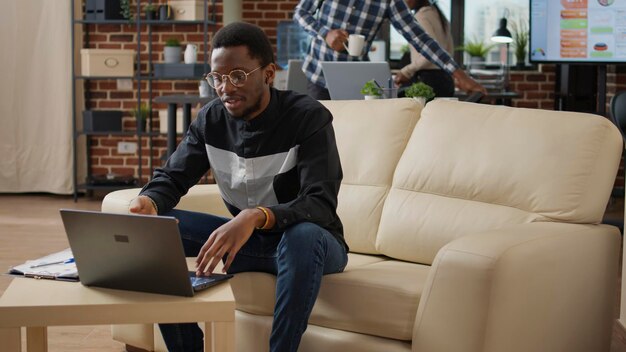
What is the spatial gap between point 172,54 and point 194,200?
367 cm

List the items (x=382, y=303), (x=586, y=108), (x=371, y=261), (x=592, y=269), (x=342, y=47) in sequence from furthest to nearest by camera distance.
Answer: (x=586, y=108) → (x=342, y=47) → (x=371, y=261) → (x=592, y=269) → (x=382, y=303)

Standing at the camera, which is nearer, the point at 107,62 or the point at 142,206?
the point at 142,206

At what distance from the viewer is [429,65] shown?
587 centimetres

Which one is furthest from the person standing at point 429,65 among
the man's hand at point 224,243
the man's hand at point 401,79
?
the man's hand at point 224,243

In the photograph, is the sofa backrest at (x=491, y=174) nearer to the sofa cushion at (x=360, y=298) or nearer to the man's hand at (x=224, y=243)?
the sofa cushion at (x=360, y=298)

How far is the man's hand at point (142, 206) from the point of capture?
2.53 m

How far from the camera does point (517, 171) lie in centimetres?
281

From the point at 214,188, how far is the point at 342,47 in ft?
5.36

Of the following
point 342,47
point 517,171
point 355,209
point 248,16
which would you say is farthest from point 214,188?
point 248,16

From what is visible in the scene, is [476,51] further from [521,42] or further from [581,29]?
[581,29]

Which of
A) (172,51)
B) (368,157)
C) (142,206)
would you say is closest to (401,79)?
(172,51)

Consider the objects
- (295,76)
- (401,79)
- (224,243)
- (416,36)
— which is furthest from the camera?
(401,79)

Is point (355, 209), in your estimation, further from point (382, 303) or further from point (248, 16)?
point (248, 16)

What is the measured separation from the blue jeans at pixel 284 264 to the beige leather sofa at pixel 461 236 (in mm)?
62
